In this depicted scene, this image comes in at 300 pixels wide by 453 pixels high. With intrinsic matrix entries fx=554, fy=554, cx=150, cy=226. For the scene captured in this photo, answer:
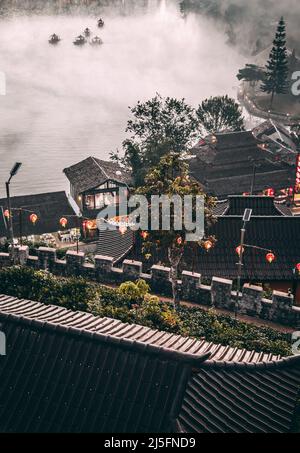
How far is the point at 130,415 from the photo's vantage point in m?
15.5

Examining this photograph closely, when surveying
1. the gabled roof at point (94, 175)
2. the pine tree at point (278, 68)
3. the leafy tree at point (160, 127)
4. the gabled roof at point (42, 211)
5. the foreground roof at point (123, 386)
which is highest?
the pine tree at point (278, 68)

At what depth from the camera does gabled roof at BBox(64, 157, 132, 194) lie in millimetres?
56531

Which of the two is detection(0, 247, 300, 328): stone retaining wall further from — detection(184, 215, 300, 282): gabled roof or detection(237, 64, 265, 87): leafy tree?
detection(237, 64, 265, 87): leafy tree

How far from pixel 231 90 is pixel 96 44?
54.3 metres

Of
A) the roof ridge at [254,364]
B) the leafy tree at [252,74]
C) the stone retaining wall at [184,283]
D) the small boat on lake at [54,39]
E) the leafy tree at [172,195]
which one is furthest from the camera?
the small boat on lake at [54,39]

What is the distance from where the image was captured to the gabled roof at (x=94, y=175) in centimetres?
5653

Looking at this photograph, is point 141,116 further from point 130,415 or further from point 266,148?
point 130,415

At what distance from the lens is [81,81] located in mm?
136750

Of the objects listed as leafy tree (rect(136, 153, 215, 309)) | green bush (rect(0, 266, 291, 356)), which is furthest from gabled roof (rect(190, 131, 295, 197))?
green bush (rect(0, 266, 291, 356))

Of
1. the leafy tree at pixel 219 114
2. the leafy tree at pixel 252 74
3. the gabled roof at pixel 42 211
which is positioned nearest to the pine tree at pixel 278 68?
the leafy tree at pixel 252 74

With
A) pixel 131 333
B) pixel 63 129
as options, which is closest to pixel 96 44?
pixel 63 129

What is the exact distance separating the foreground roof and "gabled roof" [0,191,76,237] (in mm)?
35448

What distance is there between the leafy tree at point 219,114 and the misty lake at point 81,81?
691 inches

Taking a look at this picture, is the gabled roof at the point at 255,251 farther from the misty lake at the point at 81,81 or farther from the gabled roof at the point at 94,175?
the misty lake at the point at 81,81
